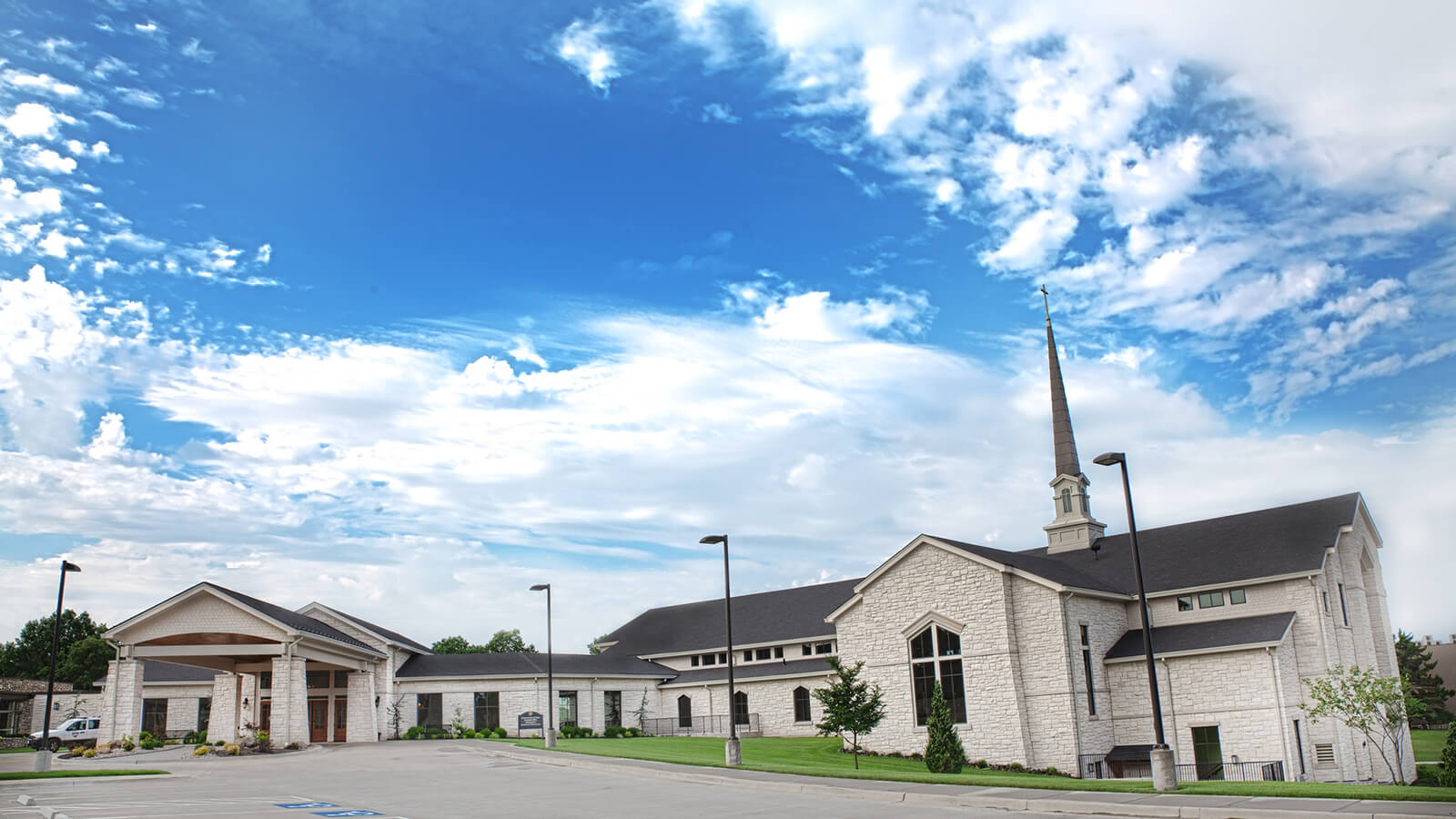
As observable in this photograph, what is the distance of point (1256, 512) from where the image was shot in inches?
1560

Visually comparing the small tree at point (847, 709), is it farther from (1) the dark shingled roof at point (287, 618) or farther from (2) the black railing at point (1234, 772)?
(1) the dark shingled roof at point (287, 618)

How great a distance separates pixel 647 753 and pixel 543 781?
30.7 ft

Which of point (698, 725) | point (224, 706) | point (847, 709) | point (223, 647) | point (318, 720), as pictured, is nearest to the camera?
point (847, 709)

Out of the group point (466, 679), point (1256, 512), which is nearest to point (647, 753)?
point (466, 679)

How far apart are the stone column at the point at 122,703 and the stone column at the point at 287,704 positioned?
587 cm

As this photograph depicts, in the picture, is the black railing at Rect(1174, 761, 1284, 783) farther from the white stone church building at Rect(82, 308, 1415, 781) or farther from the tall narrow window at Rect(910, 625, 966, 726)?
the tall narrow window at Rect(910, 625, 966, 726)

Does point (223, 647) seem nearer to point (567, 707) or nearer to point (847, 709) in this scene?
point (567, 707)

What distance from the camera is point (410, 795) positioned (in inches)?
815

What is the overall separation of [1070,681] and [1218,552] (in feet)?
32.5

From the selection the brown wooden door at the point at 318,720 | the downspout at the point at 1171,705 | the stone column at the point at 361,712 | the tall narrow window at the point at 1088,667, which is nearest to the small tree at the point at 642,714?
the stone column at the point at 361,712

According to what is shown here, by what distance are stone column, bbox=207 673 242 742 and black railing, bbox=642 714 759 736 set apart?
1994 centimetres

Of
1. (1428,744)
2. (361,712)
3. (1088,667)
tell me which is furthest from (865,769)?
(1428,744)

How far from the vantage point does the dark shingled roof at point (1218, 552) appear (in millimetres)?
35219

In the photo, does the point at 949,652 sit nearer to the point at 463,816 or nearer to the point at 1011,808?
the point at 1011,808
